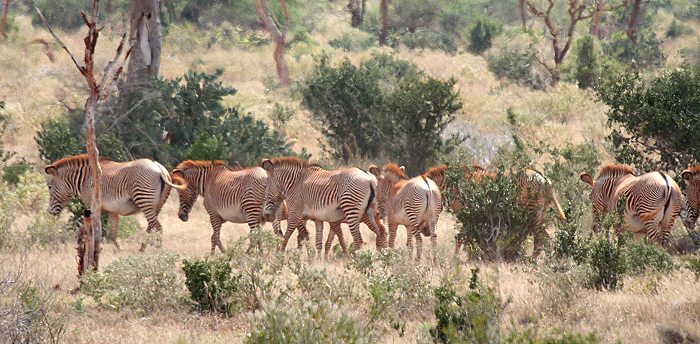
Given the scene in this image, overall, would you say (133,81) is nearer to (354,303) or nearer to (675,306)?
(354,303)

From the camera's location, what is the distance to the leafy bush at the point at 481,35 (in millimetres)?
46594

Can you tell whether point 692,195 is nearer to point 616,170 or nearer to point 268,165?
point 616,170

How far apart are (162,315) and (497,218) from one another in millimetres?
5613

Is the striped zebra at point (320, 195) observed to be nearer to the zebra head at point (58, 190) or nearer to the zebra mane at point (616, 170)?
the zebra head at point (58, 190)

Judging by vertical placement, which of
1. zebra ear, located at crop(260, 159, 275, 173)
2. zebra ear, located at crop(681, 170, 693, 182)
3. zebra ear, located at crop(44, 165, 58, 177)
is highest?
zebra ear, located at crop(681, 170, 693, 182)

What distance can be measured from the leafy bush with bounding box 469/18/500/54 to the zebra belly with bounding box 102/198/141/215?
107ft

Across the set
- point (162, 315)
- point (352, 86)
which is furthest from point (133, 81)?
point (162, 315)

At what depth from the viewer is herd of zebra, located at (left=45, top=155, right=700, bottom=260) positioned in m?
14.2

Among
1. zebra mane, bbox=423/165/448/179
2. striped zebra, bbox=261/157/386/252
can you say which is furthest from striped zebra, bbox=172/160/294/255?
zebra mane, bbox=423/165/448/179

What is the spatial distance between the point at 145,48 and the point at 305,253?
941 cm

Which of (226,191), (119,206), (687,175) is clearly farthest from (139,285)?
(687,175)

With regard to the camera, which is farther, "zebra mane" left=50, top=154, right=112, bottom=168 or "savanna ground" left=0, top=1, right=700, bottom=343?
"zebra mane" left=50, top=154, right=112, bottom=168

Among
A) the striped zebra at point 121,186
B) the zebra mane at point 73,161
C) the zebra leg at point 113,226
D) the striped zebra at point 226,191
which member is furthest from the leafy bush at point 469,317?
the zebra mane at point 73,161

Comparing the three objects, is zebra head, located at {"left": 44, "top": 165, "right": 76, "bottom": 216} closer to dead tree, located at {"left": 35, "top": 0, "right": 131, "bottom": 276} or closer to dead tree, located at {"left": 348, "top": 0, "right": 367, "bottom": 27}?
dead tree, located at {"left": 35, "top": 0, "right": 131, "bottom": 276}
